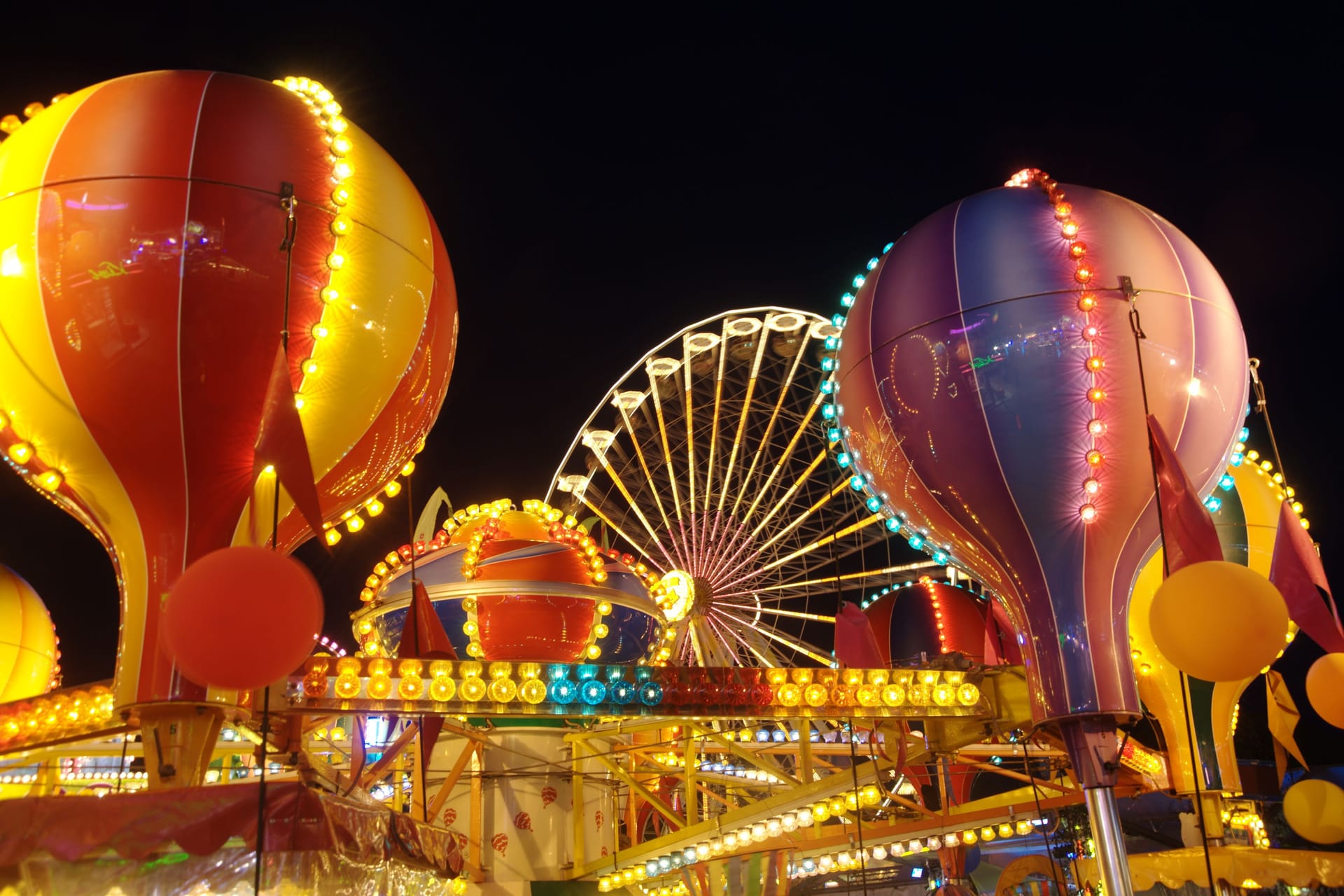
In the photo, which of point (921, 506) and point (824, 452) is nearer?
point (921, 506)

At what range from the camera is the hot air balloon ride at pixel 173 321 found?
6812 millimetres

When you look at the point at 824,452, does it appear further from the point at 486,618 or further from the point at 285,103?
the point at 285,103

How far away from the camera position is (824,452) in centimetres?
2181

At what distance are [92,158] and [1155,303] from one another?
7.23m

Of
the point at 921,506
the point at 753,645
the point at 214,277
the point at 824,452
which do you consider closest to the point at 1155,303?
the point at 921,506

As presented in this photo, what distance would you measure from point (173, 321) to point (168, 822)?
11.0ft

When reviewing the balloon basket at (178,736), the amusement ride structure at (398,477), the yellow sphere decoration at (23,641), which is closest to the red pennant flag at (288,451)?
the amusement ride structure at (398,477)

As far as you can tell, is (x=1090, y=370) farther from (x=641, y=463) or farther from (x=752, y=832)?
(x=641, y=463)

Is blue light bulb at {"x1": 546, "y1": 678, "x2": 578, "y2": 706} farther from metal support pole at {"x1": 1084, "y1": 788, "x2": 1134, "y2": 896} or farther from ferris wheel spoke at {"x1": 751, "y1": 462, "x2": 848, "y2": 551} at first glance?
ferris wheel spoke at {"x1": 751, "y1": 462, "x2": 848, "y2": 551}

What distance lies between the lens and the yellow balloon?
9867 millimetres

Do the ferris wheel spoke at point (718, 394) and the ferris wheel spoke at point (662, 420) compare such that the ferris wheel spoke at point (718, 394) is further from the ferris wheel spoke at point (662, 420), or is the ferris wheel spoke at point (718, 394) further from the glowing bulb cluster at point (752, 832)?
the glowing bulb cluster at point (752, 832)

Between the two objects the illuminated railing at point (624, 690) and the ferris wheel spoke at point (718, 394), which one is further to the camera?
the ferris wheel spoke at point (718, 394)

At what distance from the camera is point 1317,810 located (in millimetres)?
9969

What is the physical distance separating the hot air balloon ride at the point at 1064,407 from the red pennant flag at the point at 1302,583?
643 millimetres
